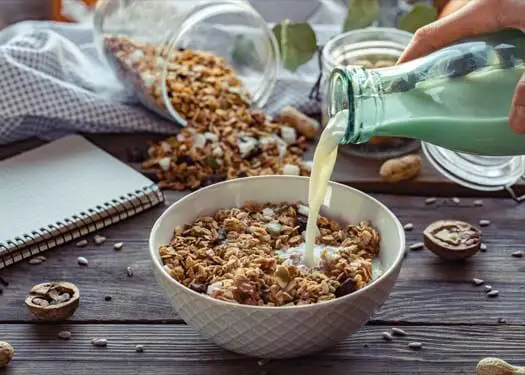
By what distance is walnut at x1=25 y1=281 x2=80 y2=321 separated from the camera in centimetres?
103

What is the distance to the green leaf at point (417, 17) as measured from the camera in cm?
150

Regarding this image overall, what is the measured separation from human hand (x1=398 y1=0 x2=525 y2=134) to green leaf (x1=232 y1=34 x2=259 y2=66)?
1.80ft

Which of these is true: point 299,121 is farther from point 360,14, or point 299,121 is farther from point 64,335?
point 64,335

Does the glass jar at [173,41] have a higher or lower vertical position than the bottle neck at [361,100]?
lower

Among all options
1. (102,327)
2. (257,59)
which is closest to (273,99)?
(257,59)

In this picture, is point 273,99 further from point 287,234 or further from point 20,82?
point 287,234

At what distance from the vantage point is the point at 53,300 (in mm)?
1053

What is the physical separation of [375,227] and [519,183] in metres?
0.36

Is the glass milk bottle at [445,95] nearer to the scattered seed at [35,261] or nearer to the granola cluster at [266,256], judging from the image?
the granola cluster at [266,256]

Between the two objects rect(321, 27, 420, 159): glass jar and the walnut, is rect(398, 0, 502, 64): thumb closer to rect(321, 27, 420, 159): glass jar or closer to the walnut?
rect(321, 27, 420, 159): glass jar

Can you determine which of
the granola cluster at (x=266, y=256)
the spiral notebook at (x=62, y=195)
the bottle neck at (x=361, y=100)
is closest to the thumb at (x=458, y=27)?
the bottle neck at (x=361, y=100)

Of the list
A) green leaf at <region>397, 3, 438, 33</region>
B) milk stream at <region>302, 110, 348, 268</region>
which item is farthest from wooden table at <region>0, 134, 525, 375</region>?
green leaf at <region>397, 3, 438, 33</region>

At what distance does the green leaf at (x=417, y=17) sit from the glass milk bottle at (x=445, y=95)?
48cm

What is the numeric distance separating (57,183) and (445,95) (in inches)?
22.3
